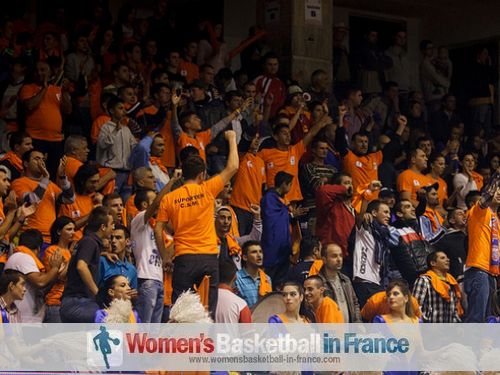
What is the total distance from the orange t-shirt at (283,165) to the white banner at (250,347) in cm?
294

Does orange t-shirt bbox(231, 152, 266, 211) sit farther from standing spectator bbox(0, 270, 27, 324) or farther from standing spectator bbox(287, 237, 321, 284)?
standing spectator bbox(0, 270, 27, 324)

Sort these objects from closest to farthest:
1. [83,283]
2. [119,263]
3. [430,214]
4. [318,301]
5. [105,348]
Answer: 1. [105,348]
2. [83,283]
3. [119,263]
4. [318,301]
5. [430,214]

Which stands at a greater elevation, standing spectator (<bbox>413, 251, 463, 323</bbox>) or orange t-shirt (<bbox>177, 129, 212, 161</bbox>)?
orange t-shirt (<bbox>177, 129, 212, 161</bbox>)

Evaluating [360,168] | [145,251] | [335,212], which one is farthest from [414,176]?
[145,251]

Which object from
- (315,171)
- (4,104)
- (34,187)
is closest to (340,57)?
(315,171)

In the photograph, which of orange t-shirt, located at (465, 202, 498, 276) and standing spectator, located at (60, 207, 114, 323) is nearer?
standing spectator, located at (60, 207, 114, 323)

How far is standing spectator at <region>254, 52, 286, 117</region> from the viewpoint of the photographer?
16.1 metres

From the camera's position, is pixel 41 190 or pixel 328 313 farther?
pixel 41 190

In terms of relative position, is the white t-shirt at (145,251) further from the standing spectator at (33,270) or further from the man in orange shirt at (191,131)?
the man in orange shirt at (191,131)

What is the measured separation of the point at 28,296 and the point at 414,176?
5.81 m

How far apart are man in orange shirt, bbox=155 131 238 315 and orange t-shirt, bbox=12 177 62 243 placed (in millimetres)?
1827

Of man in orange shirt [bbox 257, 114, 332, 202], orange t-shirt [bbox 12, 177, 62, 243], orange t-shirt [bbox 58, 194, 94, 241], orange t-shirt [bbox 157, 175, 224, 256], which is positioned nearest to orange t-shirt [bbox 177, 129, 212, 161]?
man in orange shirt [bbox 257, 114, 332, 202]

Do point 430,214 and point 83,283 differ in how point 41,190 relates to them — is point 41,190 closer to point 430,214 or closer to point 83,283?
point 83,283

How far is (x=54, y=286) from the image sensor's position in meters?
11.3
